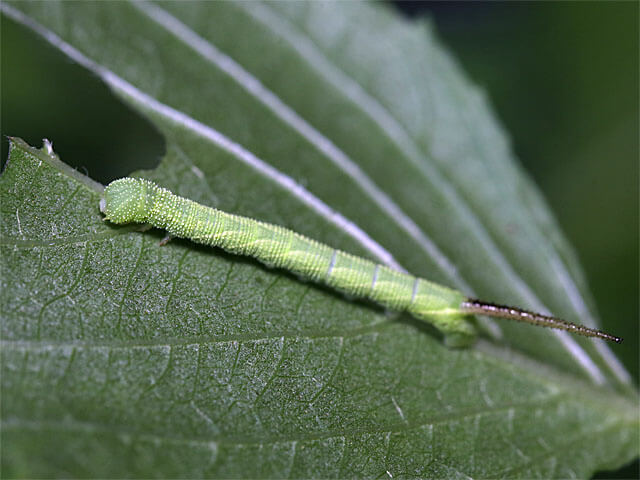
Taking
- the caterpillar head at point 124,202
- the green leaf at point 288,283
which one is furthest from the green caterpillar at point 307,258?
the green leaf at point 288,283

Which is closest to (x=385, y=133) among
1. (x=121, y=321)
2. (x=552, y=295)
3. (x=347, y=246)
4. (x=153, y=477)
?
(x=347, y=246)

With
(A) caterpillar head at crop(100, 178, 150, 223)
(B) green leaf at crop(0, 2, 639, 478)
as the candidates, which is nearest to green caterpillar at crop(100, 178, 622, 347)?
(A) caterpillar head at crop(100, 178, 150, 223)

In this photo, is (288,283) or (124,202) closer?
(124,202)

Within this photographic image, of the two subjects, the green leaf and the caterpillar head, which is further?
the caterpillar head

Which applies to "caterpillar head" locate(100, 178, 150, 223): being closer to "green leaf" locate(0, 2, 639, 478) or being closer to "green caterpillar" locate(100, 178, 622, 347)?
"green caterpillar" locate(100, 178, 622, 347)

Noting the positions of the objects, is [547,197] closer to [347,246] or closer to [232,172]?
[347,246]

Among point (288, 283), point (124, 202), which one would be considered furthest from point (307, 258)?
point (124, 202)

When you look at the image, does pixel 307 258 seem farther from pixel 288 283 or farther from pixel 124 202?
pixel 124 202
